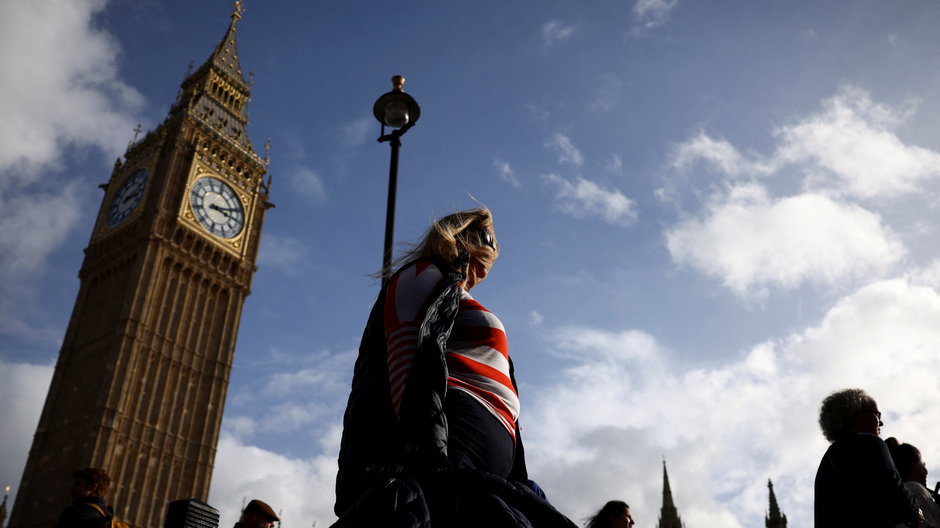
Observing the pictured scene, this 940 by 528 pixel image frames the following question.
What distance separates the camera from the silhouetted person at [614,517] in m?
5.68

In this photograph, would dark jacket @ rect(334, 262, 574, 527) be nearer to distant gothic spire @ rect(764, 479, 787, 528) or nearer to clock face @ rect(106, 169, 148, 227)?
clock face @ rect(106, 169, 148, 227)

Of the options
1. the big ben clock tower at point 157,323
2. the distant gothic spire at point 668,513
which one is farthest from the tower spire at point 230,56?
the distant gothic spire at point 668,513

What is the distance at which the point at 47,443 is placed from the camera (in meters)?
31.5

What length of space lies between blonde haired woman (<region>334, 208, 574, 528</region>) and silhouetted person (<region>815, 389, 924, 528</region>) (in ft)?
7.10

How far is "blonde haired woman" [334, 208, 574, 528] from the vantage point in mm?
1969

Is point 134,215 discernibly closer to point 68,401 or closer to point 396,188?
point 68,401

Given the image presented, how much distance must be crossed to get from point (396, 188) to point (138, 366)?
27863 millimetres

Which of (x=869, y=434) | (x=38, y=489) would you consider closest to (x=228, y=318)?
(x=38, y=489)

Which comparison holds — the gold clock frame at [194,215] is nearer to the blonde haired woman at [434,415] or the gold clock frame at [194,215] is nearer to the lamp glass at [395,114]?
the lamp glass at [395,114]

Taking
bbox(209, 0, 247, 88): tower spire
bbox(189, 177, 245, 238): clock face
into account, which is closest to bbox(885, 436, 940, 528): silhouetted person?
bbox(189, 177, 245, 238): clock face

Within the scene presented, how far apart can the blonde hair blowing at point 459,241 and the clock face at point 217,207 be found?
34.9m

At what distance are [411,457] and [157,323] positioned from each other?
3400cm

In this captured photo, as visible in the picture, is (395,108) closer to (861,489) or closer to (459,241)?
(459,241)

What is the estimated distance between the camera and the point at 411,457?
2.04 m
